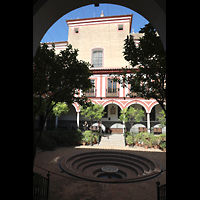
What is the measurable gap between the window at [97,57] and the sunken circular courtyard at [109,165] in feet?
50.3

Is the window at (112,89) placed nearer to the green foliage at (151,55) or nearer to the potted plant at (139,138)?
the potted plant at (139,138)

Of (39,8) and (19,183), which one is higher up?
(39,8)

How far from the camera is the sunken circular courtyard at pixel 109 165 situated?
9.40 metres

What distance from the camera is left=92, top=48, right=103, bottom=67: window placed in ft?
78.4

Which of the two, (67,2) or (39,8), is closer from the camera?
(39,8)

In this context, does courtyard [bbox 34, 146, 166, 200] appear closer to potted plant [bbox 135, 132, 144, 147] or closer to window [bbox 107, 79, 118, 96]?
potted plant [bbox 135, 132, 144, 147]

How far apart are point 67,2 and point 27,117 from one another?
2.71 meters

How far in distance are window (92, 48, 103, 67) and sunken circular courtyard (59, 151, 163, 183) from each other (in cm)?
1534

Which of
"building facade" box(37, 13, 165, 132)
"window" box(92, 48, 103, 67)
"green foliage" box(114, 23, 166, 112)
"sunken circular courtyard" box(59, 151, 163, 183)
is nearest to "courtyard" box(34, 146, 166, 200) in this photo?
"sunken circular courtyard" box(59, 151, 163, 183)

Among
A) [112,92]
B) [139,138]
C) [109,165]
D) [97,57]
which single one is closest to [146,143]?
[139,138]
